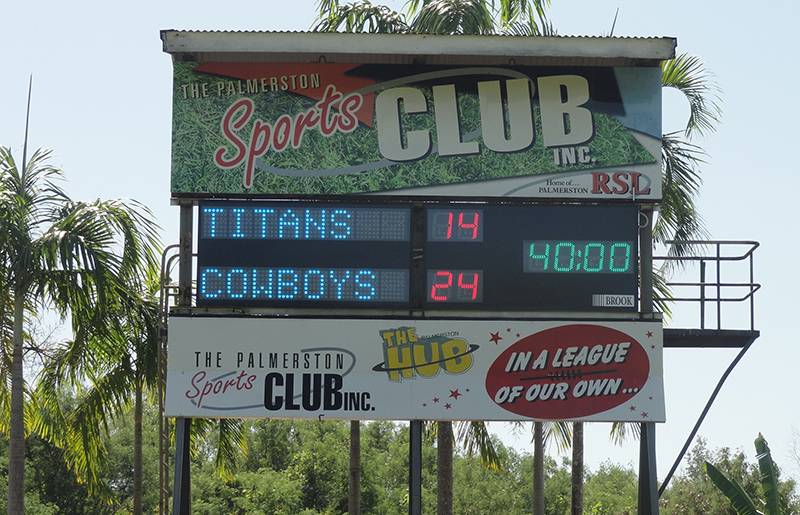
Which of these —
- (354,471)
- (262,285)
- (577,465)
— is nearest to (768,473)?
(577,465)

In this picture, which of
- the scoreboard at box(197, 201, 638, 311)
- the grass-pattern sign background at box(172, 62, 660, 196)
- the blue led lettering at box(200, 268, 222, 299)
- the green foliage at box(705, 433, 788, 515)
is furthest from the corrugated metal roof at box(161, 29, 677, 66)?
the green foliage at box(705, 433, 788, 515)

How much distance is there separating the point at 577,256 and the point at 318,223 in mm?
3235

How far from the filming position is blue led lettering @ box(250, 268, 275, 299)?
17438 millimetres

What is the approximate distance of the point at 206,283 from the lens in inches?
689

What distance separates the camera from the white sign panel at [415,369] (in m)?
17.6

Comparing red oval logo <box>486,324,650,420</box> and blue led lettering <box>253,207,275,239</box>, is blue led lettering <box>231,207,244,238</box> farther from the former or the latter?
red oval logo <box>486,324,650,420</box>

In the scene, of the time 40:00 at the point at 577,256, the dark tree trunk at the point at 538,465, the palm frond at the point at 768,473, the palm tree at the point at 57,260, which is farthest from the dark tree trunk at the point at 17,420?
the palm frond at the point at 768,473

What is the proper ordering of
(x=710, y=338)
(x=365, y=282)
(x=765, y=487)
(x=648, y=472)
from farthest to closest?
(x=765, y=487) → (x=710, y=338) → (x=648, y=472) → (x=365, y=282)

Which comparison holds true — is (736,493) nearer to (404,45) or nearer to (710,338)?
(710,338)

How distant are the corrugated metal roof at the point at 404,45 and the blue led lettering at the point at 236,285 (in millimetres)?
2744

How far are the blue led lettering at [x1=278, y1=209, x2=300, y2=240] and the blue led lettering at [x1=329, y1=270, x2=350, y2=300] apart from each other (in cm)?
63

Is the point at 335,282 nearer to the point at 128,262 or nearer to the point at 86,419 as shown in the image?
the point at 128,262

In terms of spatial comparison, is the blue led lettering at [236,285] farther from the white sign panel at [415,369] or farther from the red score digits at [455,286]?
the red score digits at [455,286]

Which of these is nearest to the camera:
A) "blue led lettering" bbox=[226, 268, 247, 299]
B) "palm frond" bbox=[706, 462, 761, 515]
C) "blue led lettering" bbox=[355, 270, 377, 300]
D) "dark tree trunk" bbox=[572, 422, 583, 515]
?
"blue led lettering" bbox=[226, 268, 247, 299]
